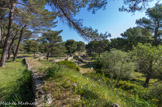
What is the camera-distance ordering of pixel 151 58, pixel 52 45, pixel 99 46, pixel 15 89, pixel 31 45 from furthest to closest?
pixel 99 46, pixel 31 45, pixel 52 45, pixel 151 58, pixel 15 89

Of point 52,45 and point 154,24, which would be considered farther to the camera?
point 52,45

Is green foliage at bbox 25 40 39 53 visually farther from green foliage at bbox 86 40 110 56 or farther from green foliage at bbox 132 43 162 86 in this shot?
green foliage at bbox 132 43 162 86

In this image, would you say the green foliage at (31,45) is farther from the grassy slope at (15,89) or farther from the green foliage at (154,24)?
the green foliage at (154,24)

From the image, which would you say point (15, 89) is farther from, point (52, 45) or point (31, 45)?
point (31, 45)

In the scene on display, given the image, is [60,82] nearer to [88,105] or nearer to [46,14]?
[88,105]

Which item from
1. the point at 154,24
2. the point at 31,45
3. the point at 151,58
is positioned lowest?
the point at 151,58

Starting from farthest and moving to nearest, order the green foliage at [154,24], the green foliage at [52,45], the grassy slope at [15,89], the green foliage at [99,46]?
the green foliage at [52,45] → the green foliage at [154,24] → the green foliage at [99,46] → the grassy slope at [15,89]

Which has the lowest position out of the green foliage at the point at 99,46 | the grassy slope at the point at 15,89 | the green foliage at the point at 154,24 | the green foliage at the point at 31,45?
the grassy slope at the point at 15,89

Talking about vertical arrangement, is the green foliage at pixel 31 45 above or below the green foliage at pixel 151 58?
above

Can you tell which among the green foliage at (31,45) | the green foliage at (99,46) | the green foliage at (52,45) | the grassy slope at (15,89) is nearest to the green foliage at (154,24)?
the green foliage at (99,46)

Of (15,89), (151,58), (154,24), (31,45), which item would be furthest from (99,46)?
(15,89)

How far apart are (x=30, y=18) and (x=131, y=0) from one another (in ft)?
24.1

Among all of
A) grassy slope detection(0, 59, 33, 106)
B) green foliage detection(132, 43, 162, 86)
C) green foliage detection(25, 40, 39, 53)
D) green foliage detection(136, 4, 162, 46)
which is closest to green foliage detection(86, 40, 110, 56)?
grassy slope detection(0, 59, 33, 106)

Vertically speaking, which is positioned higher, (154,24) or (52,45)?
(154,24)
